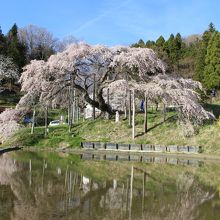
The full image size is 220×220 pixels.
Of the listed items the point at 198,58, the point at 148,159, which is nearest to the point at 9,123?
the point at 148,159

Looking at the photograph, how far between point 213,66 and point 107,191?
34126 millimetres

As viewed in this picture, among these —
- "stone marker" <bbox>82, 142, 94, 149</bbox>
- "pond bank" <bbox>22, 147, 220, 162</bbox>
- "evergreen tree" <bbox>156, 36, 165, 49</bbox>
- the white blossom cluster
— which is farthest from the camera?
"evergreen tree" <bbox>156, 36, 165, 49</bbox>

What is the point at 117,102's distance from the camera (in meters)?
47.7

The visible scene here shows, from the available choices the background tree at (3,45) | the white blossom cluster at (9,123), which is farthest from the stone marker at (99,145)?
the background tree at (3,45)

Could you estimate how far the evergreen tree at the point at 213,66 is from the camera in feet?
146

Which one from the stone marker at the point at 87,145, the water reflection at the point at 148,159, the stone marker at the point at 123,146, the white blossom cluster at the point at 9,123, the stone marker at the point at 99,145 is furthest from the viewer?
the white blossom cluster at the point at 9,123

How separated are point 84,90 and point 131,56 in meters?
4.72

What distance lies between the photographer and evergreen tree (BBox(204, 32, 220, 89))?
4455cm

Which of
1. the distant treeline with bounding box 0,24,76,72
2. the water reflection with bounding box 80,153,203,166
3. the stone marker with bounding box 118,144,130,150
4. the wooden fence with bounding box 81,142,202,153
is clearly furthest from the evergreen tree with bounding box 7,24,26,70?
the water reflection with bounding box 80,153,203,166

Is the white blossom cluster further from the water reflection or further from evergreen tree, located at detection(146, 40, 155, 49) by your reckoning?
evergreen tree, located at detection(146, 40, 155, 49)

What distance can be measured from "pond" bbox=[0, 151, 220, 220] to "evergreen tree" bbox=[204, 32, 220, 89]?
24.3 metres

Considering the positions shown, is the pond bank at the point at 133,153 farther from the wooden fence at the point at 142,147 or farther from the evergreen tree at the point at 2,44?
the evergreen tree at the point at 2,44

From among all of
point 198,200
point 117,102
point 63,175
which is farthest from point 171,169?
point 117,102

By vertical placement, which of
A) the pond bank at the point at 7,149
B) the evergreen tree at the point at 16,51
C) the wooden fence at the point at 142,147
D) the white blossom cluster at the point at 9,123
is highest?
the evergreen tree at the point at 16,51
